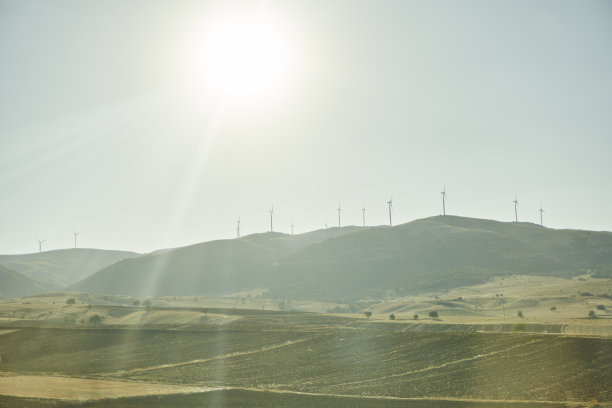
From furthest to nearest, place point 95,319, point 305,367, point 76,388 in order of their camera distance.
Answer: point 95,319 < point 305,367 < point 76,388

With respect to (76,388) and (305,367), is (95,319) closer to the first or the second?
(305,367)

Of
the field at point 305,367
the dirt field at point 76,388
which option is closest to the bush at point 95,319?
the field at point 305,367

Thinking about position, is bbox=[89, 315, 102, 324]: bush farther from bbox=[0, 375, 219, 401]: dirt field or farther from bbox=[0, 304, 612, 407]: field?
bbox=[0, 375, 219, 401]: dirt field

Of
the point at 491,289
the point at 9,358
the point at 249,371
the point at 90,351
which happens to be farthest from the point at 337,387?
the point at 491,289

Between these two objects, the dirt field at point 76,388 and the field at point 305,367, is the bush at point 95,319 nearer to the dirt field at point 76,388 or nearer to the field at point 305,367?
the field at point 305,367

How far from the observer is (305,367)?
67812 millimetres

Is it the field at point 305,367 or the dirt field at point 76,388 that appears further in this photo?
the field at point 305,367

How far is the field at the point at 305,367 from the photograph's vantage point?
2023 inches

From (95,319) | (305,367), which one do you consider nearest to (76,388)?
(305,367)

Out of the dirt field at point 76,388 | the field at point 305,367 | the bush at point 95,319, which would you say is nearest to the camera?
the dirt field at point 76,388

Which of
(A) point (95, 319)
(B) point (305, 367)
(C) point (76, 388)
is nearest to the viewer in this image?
(C) point (76, 388)

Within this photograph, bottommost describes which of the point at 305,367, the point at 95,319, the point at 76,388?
the point at 305,367

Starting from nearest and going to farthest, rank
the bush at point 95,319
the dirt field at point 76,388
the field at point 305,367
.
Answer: the dirt field at point 76,388 → the field at point 305,367 → the bush at point 95,319

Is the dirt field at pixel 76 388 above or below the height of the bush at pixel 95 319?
below
